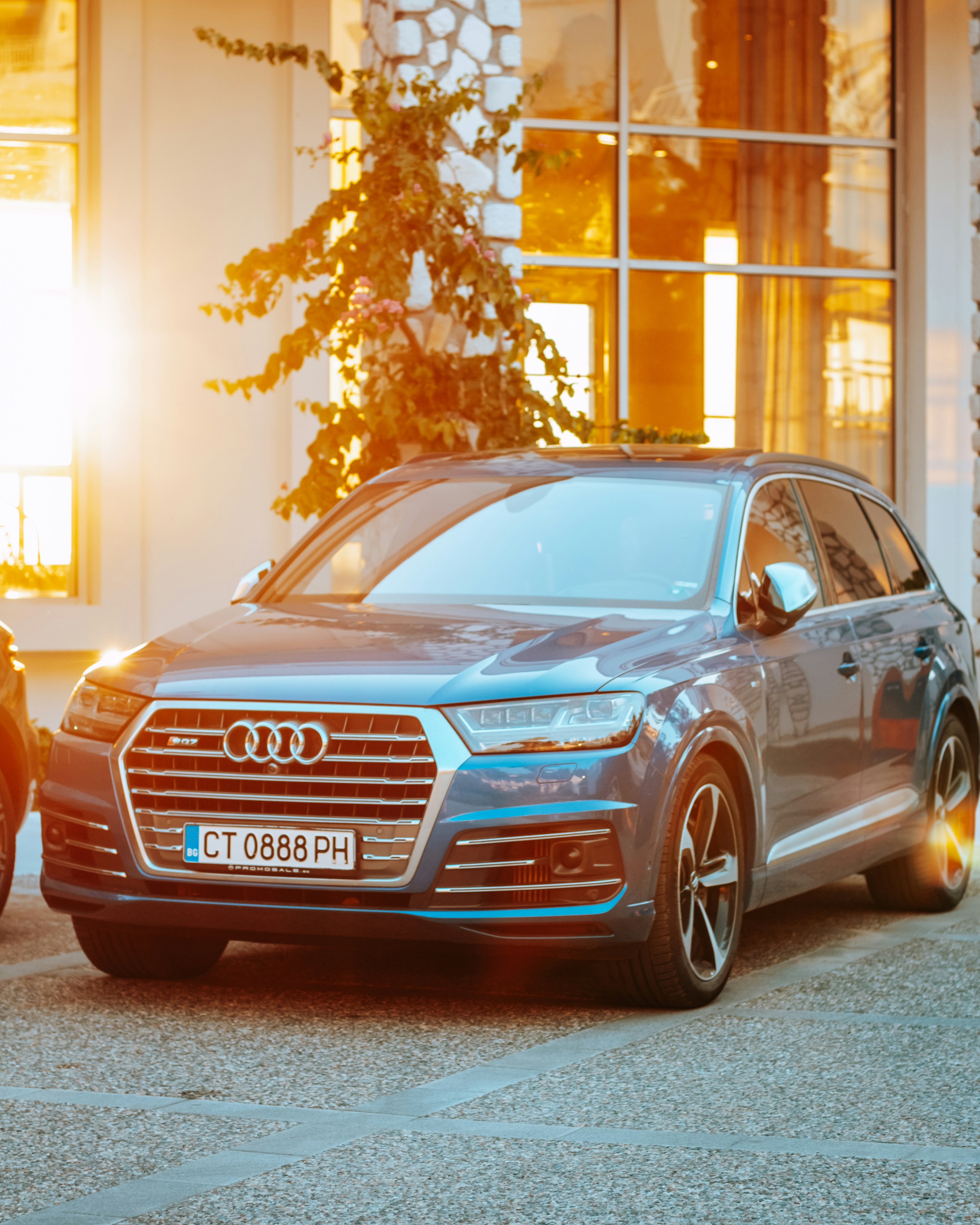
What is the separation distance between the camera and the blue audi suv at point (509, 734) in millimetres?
5438

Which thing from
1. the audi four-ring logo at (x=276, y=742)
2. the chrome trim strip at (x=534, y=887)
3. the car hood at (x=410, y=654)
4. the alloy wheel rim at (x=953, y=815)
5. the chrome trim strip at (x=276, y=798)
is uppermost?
the car hood at (x=410, y=654)

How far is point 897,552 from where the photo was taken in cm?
798

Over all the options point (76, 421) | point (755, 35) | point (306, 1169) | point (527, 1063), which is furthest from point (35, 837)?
point (755, 35)

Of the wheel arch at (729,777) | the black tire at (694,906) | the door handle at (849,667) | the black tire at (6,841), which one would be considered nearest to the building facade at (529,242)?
the door handle at (849,667)

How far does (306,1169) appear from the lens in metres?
4.13

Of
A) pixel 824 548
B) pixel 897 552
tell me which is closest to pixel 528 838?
pixel 824 548

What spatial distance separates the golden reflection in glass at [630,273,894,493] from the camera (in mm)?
14016

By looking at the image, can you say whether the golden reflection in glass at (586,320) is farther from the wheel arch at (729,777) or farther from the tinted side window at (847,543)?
the wheel arch at (729,777)

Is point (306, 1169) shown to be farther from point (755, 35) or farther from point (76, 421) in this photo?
point (755, 35)

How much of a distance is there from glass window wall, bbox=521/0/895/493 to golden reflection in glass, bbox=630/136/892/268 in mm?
12

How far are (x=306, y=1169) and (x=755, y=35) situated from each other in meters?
11.6

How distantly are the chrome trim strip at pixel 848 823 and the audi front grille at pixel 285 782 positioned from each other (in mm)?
1400

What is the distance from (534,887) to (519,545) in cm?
154

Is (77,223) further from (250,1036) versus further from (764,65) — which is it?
(250,1036)
